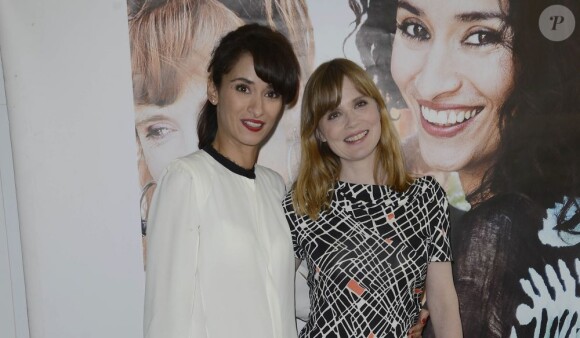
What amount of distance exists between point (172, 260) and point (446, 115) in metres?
1.18

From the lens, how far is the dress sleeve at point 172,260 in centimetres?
138

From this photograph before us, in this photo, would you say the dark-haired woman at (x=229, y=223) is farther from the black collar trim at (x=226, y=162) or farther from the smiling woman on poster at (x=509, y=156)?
the smiling woman on poster at (x=509, y=156)

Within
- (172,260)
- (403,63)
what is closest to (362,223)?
(172,260)

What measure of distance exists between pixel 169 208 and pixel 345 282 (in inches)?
21.9

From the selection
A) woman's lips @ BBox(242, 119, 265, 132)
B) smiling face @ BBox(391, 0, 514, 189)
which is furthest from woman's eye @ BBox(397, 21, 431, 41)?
woman's lips @ BBox(242, 119, 265, 132)

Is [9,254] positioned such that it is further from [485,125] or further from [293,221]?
[485,125]

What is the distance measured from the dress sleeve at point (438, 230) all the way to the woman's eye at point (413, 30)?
655 millimetres

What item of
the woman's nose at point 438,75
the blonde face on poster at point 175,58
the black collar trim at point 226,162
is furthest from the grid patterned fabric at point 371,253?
the blonde face on poster at point 175,58

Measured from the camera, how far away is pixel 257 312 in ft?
4.92

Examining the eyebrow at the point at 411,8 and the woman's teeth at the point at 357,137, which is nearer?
the woman's teeth at the point at 357,137

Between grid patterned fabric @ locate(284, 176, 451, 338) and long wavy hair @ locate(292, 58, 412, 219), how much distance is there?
0.04 m

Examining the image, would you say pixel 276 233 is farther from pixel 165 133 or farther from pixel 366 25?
pixel 366 25

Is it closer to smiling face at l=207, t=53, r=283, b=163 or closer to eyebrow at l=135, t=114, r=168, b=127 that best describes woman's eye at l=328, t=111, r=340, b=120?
smiling face at l=207, t=53, r=283, b=163

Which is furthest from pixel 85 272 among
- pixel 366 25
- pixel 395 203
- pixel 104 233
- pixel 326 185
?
pixel 366 25
